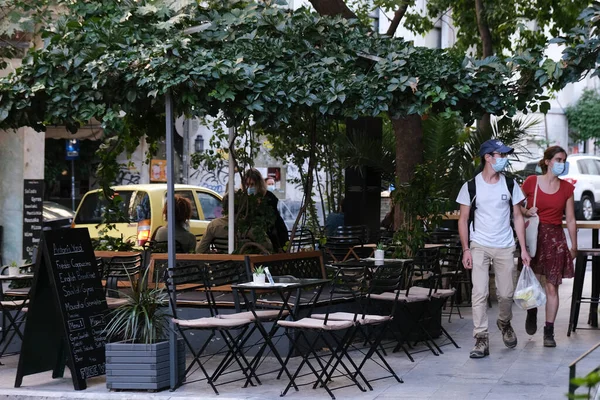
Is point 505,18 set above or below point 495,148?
above

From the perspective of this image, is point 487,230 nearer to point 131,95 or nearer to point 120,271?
point 131,95

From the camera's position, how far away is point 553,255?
372 inches

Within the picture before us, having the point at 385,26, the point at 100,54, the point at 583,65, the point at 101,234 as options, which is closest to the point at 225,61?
the point at 100,54

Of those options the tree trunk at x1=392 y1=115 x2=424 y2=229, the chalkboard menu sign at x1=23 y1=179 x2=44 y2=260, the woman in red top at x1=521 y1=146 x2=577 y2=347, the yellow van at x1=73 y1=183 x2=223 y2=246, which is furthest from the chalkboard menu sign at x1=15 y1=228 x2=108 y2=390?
the chalkboard menu sign at x1=23 y1=179 x2=44 y2=260

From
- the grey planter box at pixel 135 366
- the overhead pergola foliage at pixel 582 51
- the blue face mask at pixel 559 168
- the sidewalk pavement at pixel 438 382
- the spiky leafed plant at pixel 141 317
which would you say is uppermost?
the overhead pergola foliage at pixel 582 51

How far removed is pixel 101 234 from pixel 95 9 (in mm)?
3872

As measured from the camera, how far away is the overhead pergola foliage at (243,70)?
7992 millimetres

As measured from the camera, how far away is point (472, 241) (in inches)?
359

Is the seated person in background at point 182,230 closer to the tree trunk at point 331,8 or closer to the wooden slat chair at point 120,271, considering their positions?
the wooden slat chair at point 120,271

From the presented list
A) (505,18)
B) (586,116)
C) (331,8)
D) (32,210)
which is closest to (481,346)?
(331,8)

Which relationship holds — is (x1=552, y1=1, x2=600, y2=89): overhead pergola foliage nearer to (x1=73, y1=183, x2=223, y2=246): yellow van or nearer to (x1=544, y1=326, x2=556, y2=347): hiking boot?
(x1=544, y1=326, x2=556, y2=347): hiking boot

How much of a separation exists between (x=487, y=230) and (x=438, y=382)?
5.15 ft

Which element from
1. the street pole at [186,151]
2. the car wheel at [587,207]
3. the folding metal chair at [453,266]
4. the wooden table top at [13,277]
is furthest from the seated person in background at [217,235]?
the car wheel at [587,207]

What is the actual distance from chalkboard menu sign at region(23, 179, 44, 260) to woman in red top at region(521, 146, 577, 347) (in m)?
8.84
